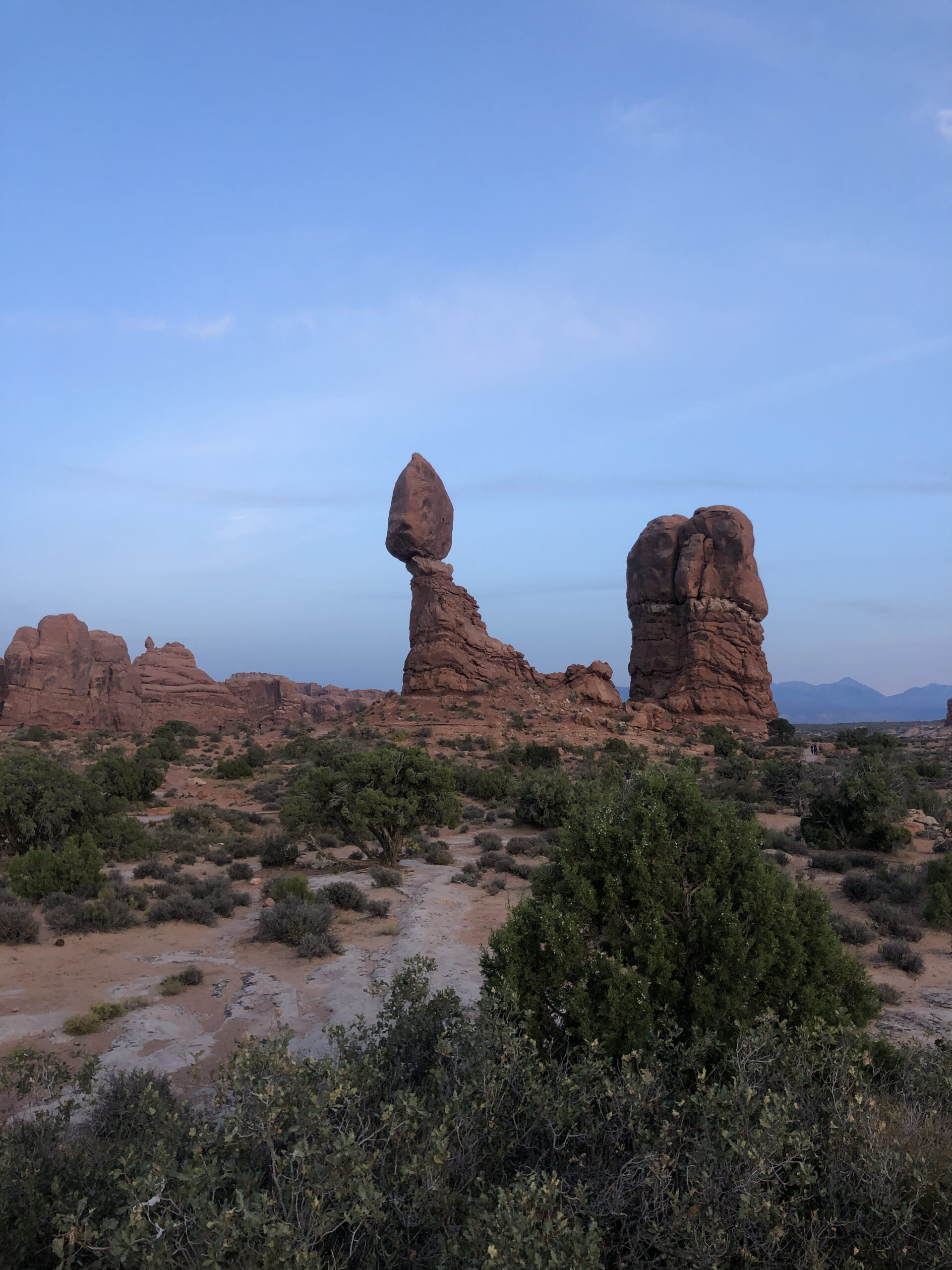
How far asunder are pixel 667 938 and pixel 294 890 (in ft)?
27.1

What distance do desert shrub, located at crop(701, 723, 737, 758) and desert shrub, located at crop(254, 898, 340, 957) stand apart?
25.1 metres

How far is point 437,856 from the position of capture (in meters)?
14.8

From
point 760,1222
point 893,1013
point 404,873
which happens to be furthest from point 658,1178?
point 404,873

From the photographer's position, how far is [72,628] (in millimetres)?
51688

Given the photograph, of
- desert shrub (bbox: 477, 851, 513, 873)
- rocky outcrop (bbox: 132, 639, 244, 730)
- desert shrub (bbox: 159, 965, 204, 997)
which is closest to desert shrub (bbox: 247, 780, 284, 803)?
desert shrub (bbox: 477, 851, 513, 873)

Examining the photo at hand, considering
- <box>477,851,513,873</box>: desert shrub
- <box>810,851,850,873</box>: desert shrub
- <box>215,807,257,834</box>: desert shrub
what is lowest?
<box>215,807,257,834</box>: desert shrub

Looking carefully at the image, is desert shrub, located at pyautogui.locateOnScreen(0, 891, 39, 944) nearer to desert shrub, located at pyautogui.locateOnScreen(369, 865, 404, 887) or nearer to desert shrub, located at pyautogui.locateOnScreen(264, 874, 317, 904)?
desert shrub, located at pyautogui.locateOnScreen(264, 874, 317, 904)

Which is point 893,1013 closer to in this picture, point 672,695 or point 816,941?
point 816,941

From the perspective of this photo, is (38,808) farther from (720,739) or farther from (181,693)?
(181,693)

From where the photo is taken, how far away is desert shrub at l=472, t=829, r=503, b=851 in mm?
15938

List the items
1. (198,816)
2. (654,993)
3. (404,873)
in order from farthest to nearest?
(198,816) → (404,873) → (654,993)

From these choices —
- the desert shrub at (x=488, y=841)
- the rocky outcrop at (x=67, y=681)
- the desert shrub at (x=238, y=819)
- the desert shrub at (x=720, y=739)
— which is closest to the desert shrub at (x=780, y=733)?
the desert shrub at (x=720, y=739)

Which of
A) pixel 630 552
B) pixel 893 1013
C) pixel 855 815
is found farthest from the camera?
pixel 630 552

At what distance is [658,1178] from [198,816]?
58.6ft
